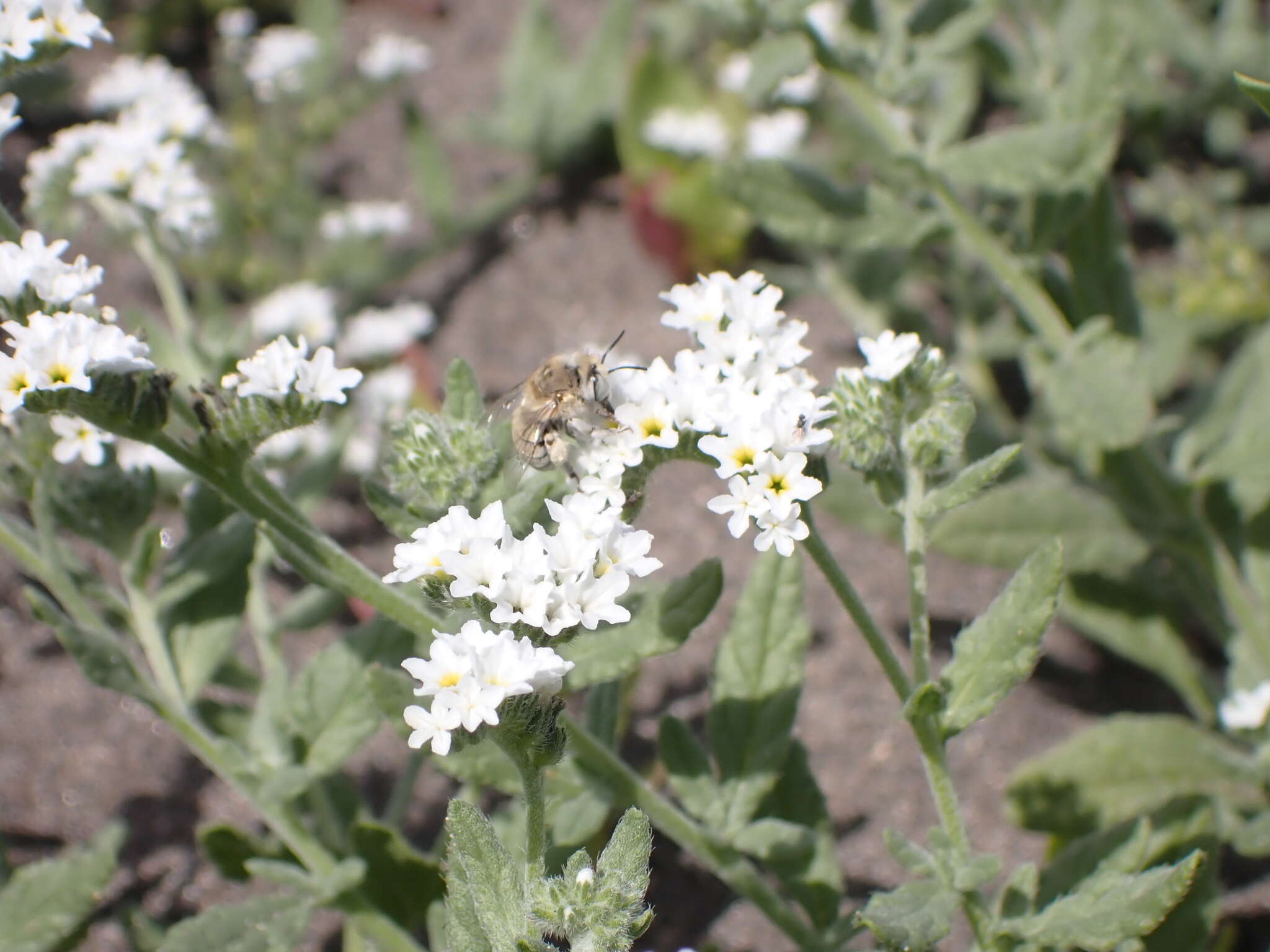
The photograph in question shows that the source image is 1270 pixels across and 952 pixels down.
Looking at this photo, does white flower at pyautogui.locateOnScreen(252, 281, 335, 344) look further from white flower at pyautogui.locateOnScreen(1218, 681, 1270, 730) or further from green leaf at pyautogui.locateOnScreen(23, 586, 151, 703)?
white flower at pyautogui.locateOnScreen(1218, 681, 1270, 730)

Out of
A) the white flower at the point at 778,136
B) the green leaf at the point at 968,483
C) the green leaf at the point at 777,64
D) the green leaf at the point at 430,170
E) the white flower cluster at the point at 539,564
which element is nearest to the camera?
the white flower cluster at the point at 539,564

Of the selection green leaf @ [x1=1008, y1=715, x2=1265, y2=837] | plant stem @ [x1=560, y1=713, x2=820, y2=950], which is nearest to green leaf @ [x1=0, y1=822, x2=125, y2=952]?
plant stem @ [x1=560, y1=713, x2=820, y2=950]

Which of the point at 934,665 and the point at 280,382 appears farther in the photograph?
the point at 934,665

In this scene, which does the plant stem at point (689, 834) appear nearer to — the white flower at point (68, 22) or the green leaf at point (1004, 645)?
the green leaf at point (1004, 645)

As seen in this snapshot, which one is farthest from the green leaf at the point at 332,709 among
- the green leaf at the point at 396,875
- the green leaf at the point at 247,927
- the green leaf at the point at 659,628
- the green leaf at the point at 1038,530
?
the green leaf at the point at 1038,530

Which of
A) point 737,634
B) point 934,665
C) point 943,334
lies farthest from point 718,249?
point 737,634

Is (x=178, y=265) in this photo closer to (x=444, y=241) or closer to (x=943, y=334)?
(x=444, y=241)

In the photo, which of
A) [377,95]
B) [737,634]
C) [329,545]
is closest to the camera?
[329,545]
